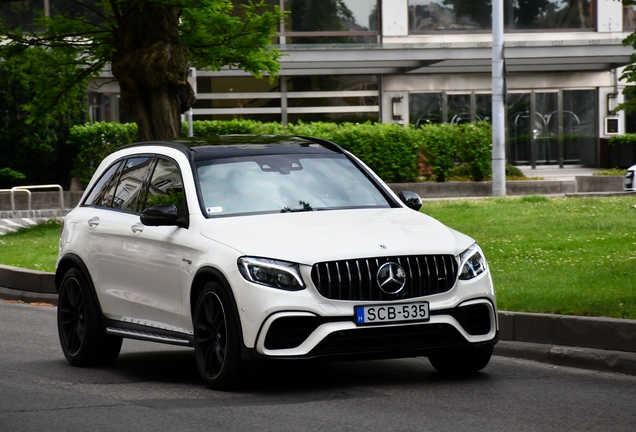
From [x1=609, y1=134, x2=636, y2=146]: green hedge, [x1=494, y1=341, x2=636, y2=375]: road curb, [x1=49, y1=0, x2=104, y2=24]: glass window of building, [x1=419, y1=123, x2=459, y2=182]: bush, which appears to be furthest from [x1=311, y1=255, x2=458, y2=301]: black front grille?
[x1=609, y1=134, x2=636, y2=146]: green hedge

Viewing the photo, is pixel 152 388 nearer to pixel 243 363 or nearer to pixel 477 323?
pixel 243 363

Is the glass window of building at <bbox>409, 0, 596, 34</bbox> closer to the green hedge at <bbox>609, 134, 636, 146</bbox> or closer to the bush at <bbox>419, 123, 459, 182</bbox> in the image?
the green hedge at <bbox>609, 134, 636, 146</bbox>

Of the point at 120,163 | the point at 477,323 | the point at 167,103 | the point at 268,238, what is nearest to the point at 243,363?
the point at 268,238

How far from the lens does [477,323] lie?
7977mm

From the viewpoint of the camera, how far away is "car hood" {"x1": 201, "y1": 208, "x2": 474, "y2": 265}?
24.8 ft

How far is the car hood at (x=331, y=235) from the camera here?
755cm

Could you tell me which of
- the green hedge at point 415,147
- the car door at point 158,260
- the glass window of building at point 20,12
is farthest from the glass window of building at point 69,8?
the car door at point 158,260

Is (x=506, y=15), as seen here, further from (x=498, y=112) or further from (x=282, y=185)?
(x=282, y=185)

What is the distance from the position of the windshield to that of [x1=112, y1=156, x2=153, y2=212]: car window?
79 cm

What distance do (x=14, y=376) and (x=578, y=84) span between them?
34700 mm

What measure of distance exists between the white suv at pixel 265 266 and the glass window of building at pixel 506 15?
1248 inches

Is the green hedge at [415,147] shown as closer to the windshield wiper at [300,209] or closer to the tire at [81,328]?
the tire at [81,328]

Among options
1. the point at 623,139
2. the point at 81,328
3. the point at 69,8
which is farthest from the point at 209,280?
the point at 69,8

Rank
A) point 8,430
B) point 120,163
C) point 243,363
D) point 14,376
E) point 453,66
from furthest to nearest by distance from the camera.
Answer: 1. point 453,66
2. point 120,163
3. point 14,376
4. point 243,363
5. point 8,430
